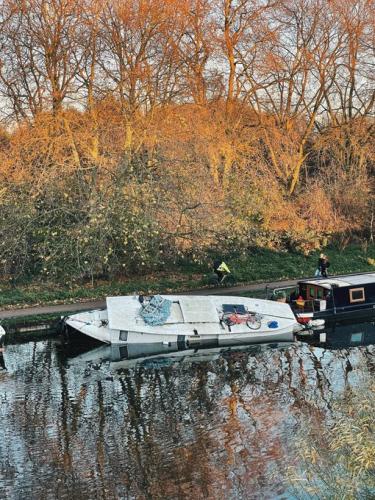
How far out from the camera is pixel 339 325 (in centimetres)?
2762

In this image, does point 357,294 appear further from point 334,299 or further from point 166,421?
point 166,421

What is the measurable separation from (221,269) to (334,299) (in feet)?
22.0

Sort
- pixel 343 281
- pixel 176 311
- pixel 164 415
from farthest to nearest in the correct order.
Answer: pixel 343 281
pixel 176 311
pixel 164 415

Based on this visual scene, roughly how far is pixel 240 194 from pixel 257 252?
4.28m

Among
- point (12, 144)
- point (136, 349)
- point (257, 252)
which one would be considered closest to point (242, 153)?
point (257, 252)

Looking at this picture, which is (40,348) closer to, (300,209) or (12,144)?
(12,144)

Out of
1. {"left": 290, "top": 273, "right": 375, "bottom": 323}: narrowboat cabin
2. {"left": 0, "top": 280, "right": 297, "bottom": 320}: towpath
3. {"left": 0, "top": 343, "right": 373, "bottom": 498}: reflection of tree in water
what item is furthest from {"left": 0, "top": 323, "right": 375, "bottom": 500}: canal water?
{"left": 0, "top": 280, "right": 297, "bottom": 320}: towpath

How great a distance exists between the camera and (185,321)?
80.1ft

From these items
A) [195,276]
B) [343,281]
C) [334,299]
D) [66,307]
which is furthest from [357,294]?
[66,307]

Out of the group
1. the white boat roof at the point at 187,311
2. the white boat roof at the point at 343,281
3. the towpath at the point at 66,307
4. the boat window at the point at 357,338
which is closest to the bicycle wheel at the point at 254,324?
the white boat roof at the point at 187,311

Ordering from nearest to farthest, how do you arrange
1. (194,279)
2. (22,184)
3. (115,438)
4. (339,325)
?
(115,438), (339,325), (22,184), (194,279)

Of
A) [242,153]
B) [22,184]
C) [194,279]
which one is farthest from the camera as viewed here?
[242,153]

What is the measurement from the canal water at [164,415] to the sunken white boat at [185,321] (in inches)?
27.0

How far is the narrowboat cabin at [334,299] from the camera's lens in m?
27.3
